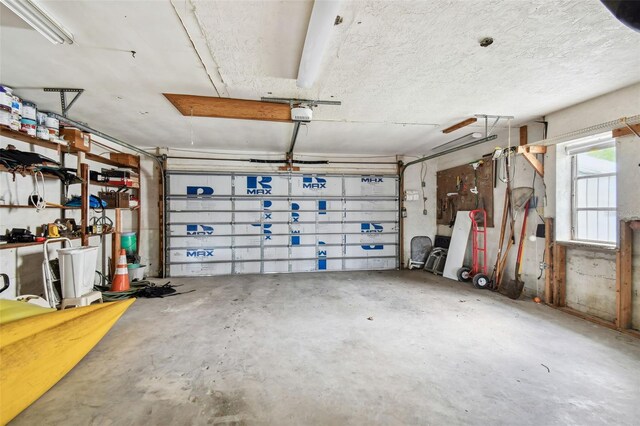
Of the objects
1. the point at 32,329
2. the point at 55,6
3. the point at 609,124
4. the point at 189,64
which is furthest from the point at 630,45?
the point at 32,329

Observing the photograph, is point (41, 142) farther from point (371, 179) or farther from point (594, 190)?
point (594, 190)

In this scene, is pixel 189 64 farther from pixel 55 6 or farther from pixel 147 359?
pixel 147 359

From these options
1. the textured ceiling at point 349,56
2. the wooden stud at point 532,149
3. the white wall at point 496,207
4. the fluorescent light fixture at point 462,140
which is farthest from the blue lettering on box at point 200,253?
the wooden stud at point 532,149

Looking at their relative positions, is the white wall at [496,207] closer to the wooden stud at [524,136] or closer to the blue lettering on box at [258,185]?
the wooden stud at [524,136]

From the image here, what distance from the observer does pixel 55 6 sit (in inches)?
65.2

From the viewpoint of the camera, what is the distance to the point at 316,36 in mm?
1768

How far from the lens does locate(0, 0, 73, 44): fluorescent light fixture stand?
5.24 feet

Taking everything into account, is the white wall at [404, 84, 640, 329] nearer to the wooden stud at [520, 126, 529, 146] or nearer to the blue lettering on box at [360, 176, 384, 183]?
the wooden stud at [520, 126, 529, 146]

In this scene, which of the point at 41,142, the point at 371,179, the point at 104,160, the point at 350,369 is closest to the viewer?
the point at 350,369

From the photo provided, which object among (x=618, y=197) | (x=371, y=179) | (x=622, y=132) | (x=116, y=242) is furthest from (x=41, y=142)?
(x=618, y=197)

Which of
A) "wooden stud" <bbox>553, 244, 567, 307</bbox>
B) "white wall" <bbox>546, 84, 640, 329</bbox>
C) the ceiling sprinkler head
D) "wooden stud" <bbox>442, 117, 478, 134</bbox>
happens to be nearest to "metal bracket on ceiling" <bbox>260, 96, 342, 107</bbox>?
the ceiling sprinkler head

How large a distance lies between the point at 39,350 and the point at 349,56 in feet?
10.1

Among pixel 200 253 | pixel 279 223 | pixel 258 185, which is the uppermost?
pixel 258 185

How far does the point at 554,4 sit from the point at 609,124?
1.86m
